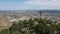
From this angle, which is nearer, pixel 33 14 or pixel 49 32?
pixel 49 32

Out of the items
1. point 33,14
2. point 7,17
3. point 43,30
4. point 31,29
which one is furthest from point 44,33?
point 7,17

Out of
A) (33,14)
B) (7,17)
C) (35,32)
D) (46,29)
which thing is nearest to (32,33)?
(35,32)

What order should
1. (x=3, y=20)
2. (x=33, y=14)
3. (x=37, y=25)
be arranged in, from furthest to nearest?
(x=3, y=20) < (x=33, y=14) < (x=37, y=25)

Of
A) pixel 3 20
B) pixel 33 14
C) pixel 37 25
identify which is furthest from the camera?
pixel 3 20

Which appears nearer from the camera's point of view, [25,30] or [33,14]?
[25,30]

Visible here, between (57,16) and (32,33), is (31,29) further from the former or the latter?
(57,16)

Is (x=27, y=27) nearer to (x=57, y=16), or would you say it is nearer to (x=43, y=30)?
(x=43, y=30)

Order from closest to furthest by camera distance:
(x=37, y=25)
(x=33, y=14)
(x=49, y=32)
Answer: (x=49, y=32)
(x=37, y=25)
(x=33, y=14)

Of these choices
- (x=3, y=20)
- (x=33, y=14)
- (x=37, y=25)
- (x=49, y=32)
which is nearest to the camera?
(x=49, y=32)

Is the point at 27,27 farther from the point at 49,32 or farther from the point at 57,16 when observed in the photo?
the point at 57,16
